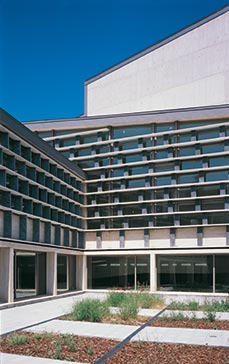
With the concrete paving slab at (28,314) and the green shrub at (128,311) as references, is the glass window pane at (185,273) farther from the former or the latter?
the green shrub at (128,311)

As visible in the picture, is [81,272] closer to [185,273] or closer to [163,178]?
[185,273]

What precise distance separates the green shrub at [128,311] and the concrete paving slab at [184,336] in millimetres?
1723

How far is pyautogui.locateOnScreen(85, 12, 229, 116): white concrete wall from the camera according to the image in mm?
34688

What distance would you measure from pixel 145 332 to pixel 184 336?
1278mm

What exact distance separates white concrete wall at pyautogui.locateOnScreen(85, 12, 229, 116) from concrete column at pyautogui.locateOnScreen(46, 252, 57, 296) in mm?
15205

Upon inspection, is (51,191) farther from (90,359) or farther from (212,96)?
(90,359)

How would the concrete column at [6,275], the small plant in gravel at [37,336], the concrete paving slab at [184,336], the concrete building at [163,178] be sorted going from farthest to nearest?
1. the concrete building at [163,178]
2. the concrete column at [6,275]
3. the small plant in gravel at [37,336]
4. the concrete paving slab at [184,336]

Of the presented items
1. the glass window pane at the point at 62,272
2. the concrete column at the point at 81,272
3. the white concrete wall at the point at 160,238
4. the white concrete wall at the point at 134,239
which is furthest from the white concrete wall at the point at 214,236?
the glass window pane at the point at 62,272

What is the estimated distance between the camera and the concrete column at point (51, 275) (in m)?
27.7

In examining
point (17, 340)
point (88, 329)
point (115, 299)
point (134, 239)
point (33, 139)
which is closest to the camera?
point (17, 340)

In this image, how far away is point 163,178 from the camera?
3238 cm

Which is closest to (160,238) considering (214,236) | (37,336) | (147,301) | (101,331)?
(214,236)

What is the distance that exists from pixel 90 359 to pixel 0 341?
3217mm

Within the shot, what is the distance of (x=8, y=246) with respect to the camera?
867 inches
